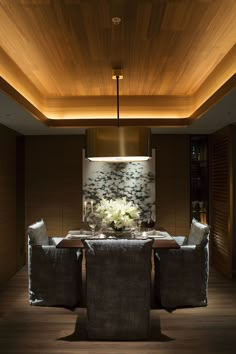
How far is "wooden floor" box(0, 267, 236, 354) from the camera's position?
307 cm

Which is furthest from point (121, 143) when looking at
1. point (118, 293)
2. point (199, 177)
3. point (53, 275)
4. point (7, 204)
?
point (199, 177)

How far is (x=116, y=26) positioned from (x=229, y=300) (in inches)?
125

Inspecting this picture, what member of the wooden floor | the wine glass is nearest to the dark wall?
the wooden floor

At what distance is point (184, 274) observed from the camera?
13.0 feet

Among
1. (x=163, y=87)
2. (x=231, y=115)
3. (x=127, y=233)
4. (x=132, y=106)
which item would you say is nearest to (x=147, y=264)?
(x=127, y=233)

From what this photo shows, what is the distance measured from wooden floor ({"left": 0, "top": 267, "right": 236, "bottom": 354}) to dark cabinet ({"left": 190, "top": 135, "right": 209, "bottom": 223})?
77.1 inches

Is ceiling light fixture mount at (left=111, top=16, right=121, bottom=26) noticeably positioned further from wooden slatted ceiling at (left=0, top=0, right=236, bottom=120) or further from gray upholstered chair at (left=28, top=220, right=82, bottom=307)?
gray upholstered chair at (left=28, top=220, right=82, bottom=307)

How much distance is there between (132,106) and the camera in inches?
216

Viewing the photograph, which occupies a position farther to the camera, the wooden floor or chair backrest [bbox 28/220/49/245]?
chair backrest [bbox 28/220/49/245]

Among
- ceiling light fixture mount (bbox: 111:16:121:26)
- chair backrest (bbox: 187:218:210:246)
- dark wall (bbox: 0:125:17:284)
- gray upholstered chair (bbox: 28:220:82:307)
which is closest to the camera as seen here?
ceiling light fixture mount (bbox: 111:16:121:26)

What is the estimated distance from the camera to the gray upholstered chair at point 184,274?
13.0 ft

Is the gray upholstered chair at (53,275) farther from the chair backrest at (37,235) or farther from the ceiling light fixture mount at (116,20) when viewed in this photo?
the ceiling light fixture mount at (116,20)

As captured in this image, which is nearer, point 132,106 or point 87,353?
point 87,353

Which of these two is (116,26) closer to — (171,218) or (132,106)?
(132,106)
